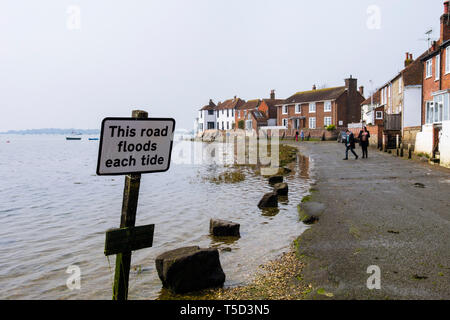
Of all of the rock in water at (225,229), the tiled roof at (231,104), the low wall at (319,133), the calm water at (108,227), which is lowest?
the calm water at (108,227)

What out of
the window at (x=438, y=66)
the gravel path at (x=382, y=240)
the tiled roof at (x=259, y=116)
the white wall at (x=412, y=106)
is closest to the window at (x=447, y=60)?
the window at (x=438, y=66)

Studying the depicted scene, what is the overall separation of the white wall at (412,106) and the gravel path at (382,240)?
20.6 metres

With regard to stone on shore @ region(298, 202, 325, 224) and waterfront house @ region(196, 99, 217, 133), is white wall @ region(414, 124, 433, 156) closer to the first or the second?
stone on shore @ region(298, 202, 325, 224)

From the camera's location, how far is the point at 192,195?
18562mm

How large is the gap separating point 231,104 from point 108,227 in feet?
317

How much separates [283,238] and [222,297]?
4031 mm

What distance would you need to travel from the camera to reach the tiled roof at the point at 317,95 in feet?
223

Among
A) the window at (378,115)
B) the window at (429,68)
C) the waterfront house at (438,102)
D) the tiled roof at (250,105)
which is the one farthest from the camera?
the tiled roof at (250,105)

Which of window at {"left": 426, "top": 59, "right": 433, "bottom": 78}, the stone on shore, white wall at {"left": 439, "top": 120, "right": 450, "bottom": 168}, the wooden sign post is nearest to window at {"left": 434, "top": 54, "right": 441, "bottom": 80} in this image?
window at {"left": 426, "top": 59, "right": 433, "bottom": 78}

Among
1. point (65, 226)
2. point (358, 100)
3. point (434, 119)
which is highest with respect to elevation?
point (358, 100)

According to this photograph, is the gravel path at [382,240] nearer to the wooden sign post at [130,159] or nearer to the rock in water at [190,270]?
the rock in water at [190,270]

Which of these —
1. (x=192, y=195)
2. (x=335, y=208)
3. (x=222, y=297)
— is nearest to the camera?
(x=222, y=297)
